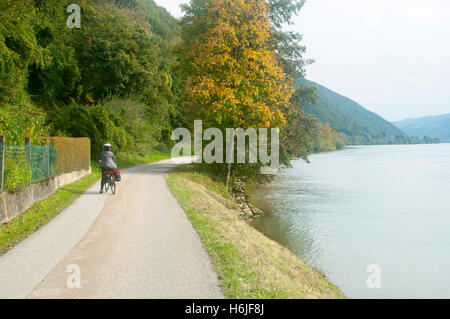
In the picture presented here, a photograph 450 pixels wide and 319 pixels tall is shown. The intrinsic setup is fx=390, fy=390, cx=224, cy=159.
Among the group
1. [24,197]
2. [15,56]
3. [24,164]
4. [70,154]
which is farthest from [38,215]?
[15,56]

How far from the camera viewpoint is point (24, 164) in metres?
12.0

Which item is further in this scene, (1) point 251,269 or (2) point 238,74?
(2) point 238,74

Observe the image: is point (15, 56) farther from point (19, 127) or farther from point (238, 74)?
point (238, 74)

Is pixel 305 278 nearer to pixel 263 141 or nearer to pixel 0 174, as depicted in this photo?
pixel 0 174

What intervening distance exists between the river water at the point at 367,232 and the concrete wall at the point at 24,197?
8.57m

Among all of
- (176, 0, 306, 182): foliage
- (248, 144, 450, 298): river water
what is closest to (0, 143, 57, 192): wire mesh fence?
(248, 144, 450, 298): river water

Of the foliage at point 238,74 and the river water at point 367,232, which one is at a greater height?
the foliage at point 238,74

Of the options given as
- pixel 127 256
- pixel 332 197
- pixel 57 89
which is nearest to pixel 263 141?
pixel 332 197

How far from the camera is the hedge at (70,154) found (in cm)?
1631

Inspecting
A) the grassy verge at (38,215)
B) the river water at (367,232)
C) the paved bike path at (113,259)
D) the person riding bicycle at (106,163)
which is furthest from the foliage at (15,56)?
the river water at (367,232)

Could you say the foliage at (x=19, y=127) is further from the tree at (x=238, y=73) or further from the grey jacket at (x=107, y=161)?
the tree at (x=238, y=73)

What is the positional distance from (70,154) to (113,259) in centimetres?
1268

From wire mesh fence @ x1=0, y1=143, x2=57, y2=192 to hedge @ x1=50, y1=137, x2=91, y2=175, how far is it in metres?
0.77
